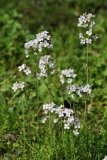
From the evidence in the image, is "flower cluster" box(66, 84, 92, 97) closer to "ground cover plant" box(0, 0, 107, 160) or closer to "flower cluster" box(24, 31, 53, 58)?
"ground cover plant" box(0, 0, 107, 160)

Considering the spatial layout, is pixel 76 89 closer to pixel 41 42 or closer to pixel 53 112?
pixel 41 42

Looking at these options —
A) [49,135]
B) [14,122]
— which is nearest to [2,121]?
[14,122]

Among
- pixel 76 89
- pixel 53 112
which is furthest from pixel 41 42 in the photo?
pixel 53 112

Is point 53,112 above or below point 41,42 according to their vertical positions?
below

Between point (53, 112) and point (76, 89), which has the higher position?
point (53, 112)

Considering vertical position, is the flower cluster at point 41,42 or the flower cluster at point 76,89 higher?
the flower cluster at point 41,42

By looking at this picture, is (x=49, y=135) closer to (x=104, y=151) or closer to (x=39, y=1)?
(x=104, y=151)

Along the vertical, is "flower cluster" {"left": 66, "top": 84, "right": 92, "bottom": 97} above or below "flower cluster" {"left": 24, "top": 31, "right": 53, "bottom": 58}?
below

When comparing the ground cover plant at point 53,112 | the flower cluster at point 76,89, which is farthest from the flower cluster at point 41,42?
the flower cluster at point 76,89

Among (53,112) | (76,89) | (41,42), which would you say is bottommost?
(76,89)

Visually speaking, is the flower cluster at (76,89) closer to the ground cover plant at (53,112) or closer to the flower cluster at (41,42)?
the ground cover plant at (53,112)

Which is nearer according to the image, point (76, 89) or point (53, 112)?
point (76, 89)

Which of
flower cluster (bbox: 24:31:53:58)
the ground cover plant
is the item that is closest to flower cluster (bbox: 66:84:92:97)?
the ground cover plant
